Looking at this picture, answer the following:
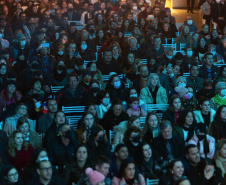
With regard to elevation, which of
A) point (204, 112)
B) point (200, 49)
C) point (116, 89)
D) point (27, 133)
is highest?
point (200, 49)

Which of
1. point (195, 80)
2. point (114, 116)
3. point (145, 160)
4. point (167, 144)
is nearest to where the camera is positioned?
point (145, 160)

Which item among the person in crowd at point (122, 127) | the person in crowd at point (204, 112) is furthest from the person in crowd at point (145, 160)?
the person in crowd at point (204, 112)

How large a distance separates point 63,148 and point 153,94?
9.47ft

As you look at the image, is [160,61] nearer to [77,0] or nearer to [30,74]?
[30,74]

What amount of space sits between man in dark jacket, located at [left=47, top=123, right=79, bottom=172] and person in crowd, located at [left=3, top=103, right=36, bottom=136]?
114 cm

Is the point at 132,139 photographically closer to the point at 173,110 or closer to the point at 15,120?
the point at 173,110

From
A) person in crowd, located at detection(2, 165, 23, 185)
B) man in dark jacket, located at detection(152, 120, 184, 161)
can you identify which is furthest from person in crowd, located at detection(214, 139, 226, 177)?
person in crowd, located at detection(2, 165, 23, 185)

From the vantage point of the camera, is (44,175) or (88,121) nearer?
(44,175)

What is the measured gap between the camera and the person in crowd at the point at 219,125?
9352mm

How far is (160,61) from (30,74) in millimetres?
2891

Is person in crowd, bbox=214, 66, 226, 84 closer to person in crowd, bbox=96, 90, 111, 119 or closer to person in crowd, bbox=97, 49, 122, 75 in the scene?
person in crowd, bbox=97, 49, 122, 75

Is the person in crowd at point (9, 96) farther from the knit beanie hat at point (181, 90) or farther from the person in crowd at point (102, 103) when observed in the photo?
the knit beanie hat at point (181, 90)

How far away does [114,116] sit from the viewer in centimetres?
965

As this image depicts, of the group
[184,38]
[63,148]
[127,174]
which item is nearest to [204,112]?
[63,148]
